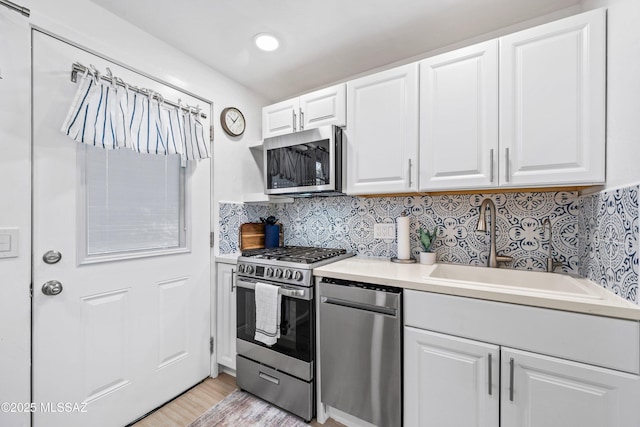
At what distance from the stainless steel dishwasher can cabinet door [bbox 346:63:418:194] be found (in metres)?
0.69

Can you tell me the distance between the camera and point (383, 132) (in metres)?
1.76

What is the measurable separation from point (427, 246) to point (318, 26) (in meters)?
1.59

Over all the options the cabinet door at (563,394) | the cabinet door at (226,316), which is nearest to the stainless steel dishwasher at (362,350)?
the cabinet door at (563,394)

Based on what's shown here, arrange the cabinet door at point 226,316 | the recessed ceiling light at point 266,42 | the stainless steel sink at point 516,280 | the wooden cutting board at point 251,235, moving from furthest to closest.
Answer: the wooden cutting board at point 251,235, the cabinet door at point 226,316, the recessed ceiling light at point 266,42, the stainless steel sink at point 516,280

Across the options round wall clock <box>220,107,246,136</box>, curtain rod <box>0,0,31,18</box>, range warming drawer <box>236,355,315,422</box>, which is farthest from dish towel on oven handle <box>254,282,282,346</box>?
curtain rod <box>0,0,31,18</box>

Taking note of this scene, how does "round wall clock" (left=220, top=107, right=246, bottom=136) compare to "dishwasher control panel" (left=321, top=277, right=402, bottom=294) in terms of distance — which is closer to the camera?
"dishwasher control panel" (left=321, top=277, right=402, bottom=294)

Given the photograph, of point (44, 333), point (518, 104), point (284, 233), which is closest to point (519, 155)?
point (518, 104)

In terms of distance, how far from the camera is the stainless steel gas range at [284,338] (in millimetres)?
1647

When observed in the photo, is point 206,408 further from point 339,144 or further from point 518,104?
point 518,104

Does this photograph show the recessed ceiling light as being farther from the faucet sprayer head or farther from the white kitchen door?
the faucet sprayer head

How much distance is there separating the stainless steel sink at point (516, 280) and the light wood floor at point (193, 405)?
3.80 feet

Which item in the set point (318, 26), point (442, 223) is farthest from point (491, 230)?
point (318, 26)

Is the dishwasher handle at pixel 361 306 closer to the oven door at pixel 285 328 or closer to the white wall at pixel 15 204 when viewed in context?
the oven door at pixel 285 328

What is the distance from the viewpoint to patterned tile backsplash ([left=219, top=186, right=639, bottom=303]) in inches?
43.3
